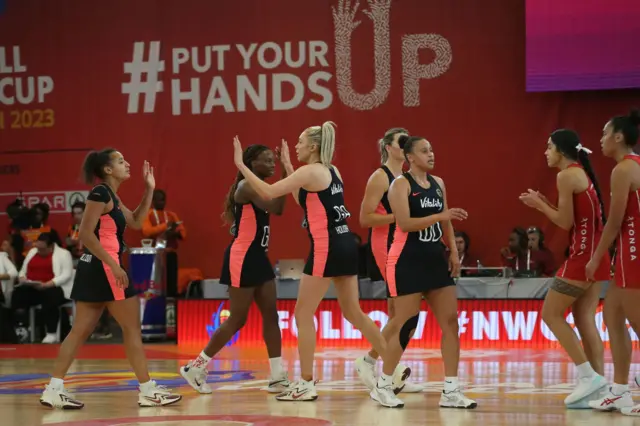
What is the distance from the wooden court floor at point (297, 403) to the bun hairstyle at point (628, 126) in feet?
4.95

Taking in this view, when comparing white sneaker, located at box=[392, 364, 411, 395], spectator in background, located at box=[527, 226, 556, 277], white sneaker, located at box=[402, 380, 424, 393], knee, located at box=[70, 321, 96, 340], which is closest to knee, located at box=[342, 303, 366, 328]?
white sneaker, located at box=[392, 364, 411, 395]

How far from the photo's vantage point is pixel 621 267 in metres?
5.74

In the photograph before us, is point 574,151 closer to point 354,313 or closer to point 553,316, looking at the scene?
point 553,316

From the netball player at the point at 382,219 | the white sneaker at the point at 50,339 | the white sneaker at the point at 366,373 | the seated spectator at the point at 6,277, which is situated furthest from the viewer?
the seated spectator at the point at 6,277

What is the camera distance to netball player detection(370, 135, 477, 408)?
236 inches

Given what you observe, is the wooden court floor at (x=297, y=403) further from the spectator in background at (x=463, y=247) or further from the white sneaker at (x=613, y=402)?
the spectator in background at (x=463, y=247)

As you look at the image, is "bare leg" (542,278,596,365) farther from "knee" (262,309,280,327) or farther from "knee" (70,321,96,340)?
"knee" (70,321,96,340)

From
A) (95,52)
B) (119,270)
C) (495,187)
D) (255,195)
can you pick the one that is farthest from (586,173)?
(95,52)

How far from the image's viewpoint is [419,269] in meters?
6.04

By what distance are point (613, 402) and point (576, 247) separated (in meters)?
0.90

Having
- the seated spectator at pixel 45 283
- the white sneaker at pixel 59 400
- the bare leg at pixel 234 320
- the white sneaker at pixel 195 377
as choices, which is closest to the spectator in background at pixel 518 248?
the seated spectator at pixel 45 283

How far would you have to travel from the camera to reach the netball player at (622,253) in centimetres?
571

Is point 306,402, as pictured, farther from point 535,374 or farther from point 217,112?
point 217,112

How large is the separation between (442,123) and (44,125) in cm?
533
